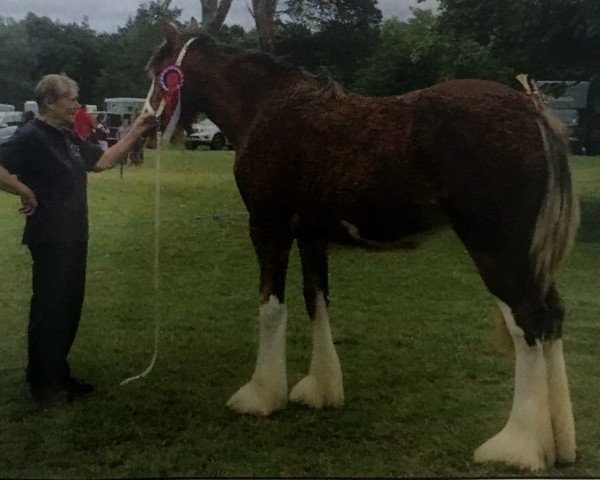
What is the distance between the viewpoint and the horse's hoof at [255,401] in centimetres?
219

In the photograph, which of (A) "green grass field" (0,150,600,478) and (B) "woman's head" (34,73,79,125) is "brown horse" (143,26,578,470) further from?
(B) "woman's head" (34,73,79,125)

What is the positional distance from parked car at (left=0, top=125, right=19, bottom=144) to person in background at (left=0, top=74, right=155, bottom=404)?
0.03 meters

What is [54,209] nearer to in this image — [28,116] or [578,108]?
[28,116]

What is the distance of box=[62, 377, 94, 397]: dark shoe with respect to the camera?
2.20 meters

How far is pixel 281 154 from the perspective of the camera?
2.10 metres

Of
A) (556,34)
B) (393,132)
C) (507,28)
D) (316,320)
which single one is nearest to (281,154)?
(393,132)

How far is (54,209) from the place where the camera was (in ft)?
6.94

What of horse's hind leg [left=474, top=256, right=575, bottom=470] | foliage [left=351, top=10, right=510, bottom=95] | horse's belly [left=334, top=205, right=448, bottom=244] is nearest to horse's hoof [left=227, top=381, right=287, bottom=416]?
horse's belly [left=334, top=205, right=448, bottom=244]

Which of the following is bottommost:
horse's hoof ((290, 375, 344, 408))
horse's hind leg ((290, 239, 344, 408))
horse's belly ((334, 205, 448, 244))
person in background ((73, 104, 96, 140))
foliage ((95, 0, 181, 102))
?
horse's hoof ((290, 375, 344, 408))

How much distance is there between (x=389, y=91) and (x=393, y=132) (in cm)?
17

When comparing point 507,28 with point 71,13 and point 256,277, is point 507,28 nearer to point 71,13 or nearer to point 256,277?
point 256,277

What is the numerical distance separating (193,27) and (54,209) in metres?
0.70

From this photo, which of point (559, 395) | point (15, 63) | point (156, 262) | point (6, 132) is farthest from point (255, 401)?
point (15, 63)

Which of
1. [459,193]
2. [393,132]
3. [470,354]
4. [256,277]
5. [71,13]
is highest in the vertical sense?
[71,13]
